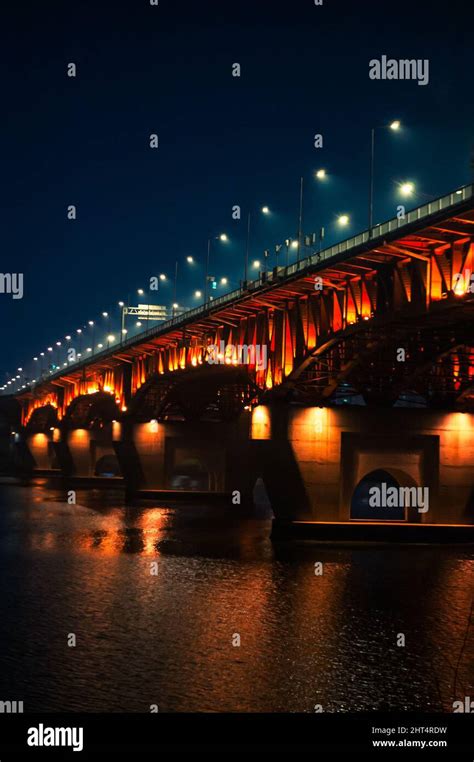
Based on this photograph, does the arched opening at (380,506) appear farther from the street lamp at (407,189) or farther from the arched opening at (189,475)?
the arched opening at (189,475)

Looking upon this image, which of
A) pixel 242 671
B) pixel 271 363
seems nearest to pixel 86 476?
pixel 271 363

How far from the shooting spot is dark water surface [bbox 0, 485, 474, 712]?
20859 mm

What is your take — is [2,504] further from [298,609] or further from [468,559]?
[298,609]

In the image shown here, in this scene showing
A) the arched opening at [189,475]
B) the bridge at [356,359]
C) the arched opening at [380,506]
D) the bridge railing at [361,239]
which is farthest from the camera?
the arched opening at [189,475]

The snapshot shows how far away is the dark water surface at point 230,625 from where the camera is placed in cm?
2086

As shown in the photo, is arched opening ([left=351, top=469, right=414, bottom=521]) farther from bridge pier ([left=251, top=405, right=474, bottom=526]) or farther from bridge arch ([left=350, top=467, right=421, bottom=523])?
bridge pier ([left=251, top=405, right=474, bottom=526])

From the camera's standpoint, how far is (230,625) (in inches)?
1101

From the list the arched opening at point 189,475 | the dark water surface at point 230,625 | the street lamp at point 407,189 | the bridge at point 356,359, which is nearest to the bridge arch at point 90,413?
the arched opening at point 189,475

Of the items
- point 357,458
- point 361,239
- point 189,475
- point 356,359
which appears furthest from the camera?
point 189,475

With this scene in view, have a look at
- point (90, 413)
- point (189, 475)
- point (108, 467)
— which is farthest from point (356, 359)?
point (108, 467)

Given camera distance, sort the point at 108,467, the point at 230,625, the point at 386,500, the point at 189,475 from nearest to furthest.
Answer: the point at 230,625 → the point at 386,500 → the point at 189,475 → the point at 108,467

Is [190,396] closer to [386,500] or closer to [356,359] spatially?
[386,500]

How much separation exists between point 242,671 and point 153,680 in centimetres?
218

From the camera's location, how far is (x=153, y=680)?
21797 mm
